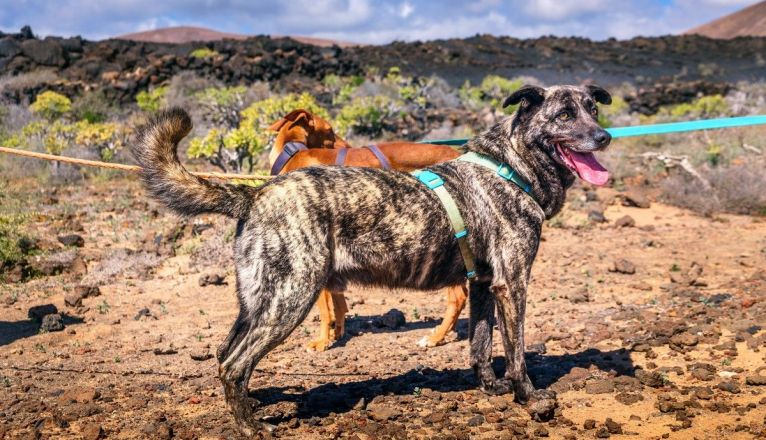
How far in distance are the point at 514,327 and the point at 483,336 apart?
433 millimetres

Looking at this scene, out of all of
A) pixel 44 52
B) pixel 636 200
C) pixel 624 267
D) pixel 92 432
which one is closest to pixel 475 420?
pixel 92 432

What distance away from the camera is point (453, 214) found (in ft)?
15.8

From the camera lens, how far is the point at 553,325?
22.7 ft

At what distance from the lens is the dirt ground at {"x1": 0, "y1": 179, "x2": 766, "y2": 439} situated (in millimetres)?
4797

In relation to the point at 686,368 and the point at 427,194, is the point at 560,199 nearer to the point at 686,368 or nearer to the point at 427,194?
the point at 427,194

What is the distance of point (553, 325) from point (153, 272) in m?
4.78

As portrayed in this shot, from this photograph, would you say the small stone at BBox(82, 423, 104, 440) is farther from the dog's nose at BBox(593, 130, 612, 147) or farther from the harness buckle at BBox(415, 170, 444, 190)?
the dog's nose at BBox(593, 130, 612, 147)

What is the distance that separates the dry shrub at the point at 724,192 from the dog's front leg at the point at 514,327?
7614mm

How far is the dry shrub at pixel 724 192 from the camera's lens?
11.4m

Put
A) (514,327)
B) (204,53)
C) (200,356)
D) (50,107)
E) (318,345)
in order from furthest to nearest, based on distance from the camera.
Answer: (204,53) → (50,107) → (318,345) → (200,356) → (514,327)

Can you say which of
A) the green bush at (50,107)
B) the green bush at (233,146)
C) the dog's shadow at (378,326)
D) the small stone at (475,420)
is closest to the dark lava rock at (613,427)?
the small stone at (475,420)

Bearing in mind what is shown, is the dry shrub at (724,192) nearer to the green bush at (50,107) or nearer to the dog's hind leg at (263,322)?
the dog's hind leg at (263,322)

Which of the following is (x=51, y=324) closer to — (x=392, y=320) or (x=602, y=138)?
(x=392, y=320)

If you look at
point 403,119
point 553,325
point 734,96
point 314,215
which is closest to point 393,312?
point 553,325
